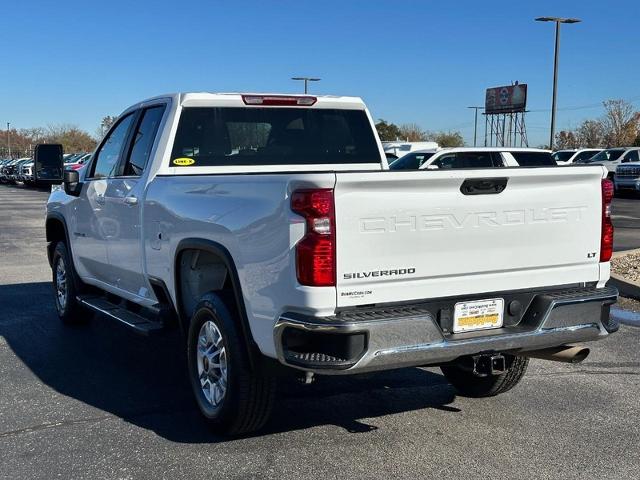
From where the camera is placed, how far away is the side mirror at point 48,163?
725cm

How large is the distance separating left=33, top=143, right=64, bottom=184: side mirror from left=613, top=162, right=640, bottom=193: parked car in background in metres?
26.2

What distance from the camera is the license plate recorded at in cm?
405

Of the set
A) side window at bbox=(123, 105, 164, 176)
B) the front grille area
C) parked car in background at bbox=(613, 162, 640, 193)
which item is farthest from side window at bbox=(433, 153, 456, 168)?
the front grille area

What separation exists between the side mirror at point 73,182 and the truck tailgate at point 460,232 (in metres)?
3.95

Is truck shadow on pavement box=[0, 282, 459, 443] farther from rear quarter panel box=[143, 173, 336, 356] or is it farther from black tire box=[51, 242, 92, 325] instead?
rear quarter panel box=[143, 173, 336, 356]

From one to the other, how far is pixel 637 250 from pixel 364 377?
24.9 feet

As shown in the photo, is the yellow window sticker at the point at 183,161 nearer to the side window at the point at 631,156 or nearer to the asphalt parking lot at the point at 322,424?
the asphalt parking lot at the point at 322,424

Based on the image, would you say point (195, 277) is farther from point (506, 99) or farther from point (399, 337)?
point (506, 99)

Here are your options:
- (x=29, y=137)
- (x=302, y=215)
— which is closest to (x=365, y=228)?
(x=302, y=215)

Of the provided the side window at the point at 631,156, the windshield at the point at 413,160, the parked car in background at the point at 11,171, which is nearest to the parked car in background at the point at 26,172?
the parked car in background at the point at 11,171

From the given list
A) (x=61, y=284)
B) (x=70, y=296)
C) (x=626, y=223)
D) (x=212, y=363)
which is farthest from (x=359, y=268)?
(x=626, y=223)

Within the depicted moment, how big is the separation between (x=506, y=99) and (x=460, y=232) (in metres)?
65.9

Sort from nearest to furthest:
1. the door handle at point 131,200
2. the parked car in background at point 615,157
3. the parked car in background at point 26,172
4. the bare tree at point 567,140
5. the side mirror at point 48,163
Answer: the door handle at point 131,200 < the side mirror at point 48,163 < the parked car in background at point 615,157 < the parked car in background at point 26,172 < the bare tree at point 567,140

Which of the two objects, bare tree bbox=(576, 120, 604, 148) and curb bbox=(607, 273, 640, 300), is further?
bare tree bbox=(576, 120, 604, 148)
